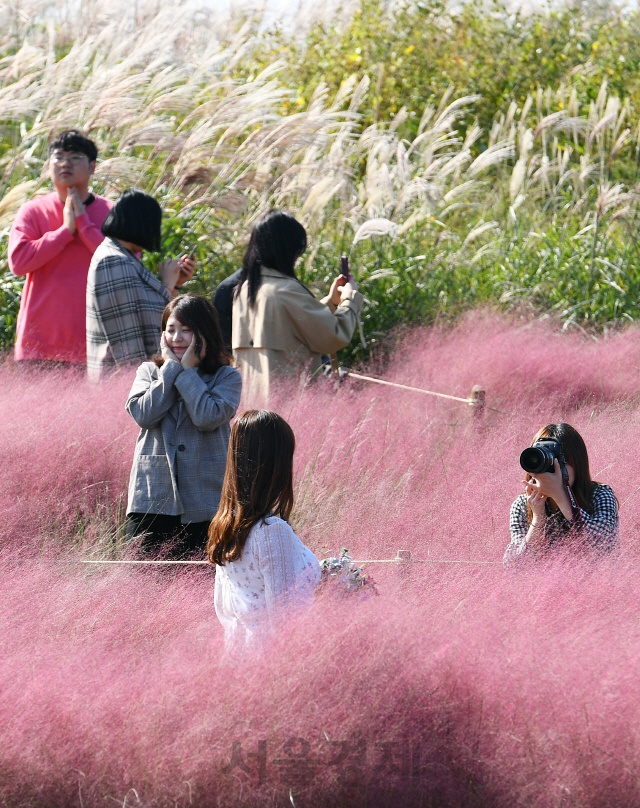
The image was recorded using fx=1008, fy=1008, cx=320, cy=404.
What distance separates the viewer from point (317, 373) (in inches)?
226

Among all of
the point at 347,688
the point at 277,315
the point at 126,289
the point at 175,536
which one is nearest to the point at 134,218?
the point at 126,289

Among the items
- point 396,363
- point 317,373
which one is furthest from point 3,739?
point 396,363

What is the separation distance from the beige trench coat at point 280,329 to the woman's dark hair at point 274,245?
0.12 ft

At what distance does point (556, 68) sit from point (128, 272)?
29.4 feet

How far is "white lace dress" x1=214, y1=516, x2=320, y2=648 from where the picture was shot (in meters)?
2.54

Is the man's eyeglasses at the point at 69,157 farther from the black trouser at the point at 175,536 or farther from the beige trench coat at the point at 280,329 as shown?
the black trouser at the point at 175,536

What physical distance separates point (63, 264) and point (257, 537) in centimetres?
309

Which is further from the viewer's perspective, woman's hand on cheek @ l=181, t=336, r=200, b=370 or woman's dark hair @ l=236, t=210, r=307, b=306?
woman's dark hair @ l=236, t=210, r=307, b=306

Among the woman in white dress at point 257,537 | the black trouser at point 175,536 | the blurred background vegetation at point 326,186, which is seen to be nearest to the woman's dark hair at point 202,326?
the black trouser at point 175,536

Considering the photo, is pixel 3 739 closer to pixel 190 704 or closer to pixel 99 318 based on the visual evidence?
pixel 190 704

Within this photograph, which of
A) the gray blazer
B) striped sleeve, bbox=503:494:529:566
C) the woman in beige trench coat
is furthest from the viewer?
the woman in beige trench coat

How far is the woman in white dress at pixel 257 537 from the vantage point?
2566 millimetres

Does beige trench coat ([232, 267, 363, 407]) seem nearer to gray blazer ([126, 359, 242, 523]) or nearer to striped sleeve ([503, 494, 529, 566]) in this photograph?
gray blazer ([126, 359, 242, 523])

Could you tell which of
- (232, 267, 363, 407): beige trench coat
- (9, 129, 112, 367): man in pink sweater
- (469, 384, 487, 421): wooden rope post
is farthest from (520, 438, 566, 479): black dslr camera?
(9, 129, 112, 367): man in pink sweater
